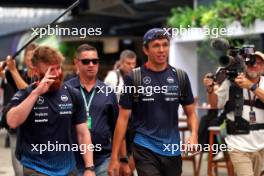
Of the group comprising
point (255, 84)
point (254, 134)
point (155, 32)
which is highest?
point (155, 32)

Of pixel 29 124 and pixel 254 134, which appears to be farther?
pixel 254 134

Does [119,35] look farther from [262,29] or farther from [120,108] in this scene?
[120,108]

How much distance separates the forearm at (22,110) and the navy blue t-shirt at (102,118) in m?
1.41

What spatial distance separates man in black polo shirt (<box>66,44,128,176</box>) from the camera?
220 inches

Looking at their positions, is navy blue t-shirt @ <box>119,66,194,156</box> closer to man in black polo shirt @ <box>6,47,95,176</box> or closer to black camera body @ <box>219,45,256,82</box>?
black camera body @ <box>219,45,256,82</box>

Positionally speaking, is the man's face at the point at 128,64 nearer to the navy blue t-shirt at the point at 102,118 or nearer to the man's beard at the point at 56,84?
the navy blue t-shirt at the point at 102,118

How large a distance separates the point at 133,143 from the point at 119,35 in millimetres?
18029

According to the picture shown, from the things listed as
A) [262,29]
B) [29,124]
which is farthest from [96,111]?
[262,29]

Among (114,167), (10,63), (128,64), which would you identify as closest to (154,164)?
(114,167)

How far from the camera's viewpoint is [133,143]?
5.44 metres

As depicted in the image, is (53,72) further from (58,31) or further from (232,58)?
(58,31)

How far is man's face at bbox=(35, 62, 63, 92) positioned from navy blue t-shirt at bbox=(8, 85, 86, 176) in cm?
8

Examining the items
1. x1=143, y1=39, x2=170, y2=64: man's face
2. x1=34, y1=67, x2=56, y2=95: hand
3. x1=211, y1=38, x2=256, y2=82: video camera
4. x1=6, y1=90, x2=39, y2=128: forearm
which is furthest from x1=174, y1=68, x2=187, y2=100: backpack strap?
x1=6, y1=90, x2=39, y2=128: forearm

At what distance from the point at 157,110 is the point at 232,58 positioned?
112 cm
